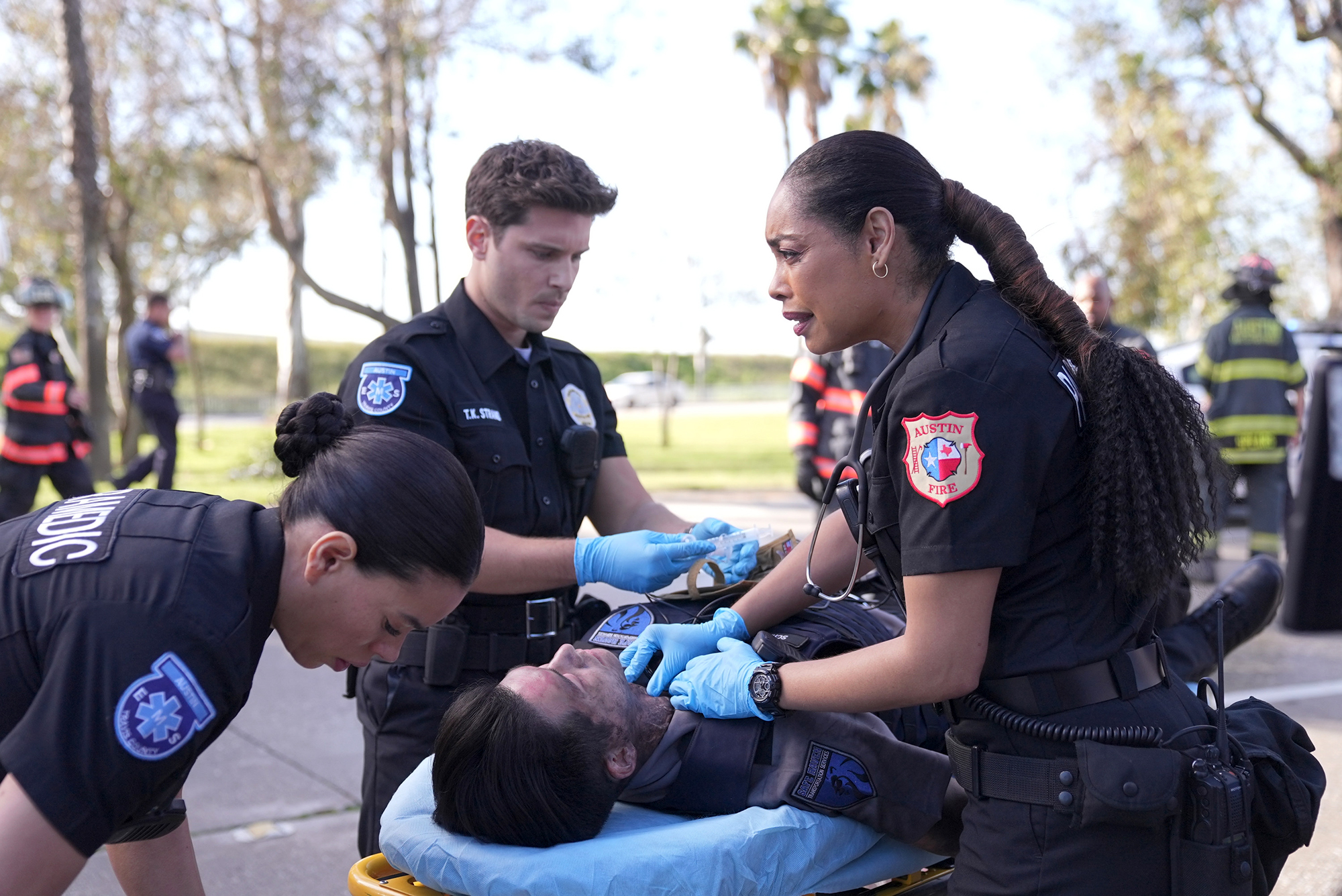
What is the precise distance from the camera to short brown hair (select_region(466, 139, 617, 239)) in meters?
2.60

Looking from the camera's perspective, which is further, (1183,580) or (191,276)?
(191,276)

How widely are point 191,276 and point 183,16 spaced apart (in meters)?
15.3

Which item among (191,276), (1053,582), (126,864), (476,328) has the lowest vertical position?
(126,864)

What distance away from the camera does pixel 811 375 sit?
543 centimetres

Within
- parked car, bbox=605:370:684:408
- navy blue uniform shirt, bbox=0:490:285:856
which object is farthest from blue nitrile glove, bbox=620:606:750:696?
parked car, bbox=605:370:684:408

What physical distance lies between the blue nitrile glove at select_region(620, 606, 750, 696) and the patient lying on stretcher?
0.24 feet

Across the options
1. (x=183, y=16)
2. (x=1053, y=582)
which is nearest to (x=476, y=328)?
(x=1053, y=582)

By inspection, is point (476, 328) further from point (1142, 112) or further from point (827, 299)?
point (1142, 112)

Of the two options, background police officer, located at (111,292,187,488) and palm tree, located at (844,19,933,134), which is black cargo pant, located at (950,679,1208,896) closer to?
background police officer, located at (111,292,187,488)

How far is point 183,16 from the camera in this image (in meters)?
14.0

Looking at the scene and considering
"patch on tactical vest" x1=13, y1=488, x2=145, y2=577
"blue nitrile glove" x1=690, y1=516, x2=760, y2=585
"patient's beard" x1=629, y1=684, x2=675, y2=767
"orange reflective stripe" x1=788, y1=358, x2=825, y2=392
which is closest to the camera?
→ "patch on tactical vest" x1=13, y1=488, x2=145, y2=577

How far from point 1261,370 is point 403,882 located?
6.29 meters

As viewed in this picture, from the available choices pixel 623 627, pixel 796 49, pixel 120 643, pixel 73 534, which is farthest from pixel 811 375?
pixel 796 49

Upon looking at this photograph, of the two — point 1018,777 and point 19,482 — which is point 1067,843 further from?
point 19,482
